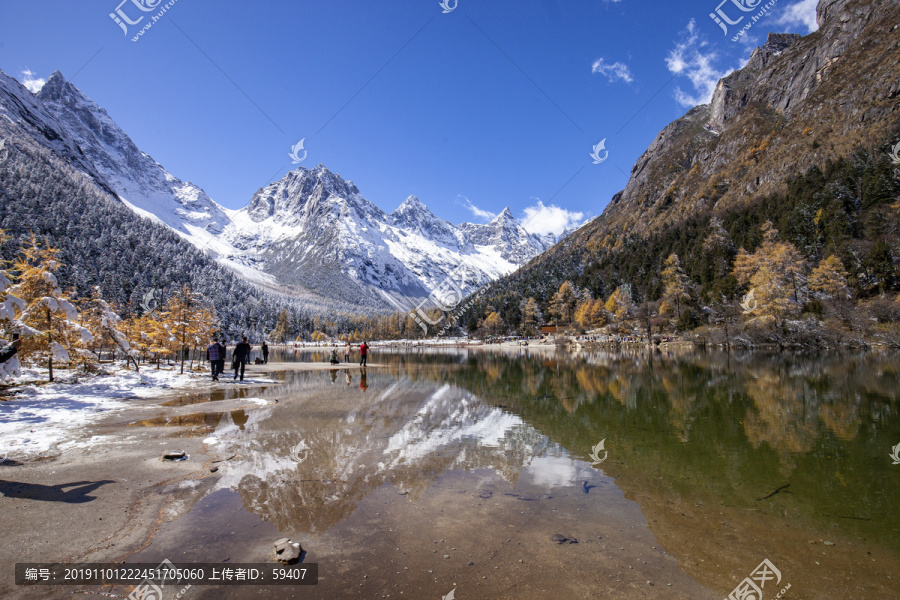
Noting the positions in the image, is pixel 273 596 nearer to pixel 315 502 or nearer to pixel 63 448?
pixel 315 502

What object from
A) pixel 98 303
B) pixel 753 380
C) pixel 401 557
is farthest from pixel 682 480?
pixel 98 303

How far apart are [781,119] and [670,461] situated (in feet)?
501

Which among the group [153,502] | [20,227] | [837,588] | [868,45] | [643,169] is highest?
[643,169]

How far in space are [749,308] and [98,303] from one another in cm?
6312

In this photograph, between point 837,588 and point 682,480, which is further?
point 682,480

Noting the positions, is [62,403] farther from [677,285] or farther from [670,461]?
[677,285]

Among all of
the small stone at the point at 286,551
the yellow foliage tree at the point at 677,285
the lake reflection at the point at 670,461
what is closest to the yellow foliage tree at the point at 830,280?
the yellow foliage tree at the point at 677,285

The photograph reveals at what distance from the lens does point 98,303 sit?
75.3ft

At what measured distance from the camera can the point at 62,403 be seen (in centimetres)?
1302

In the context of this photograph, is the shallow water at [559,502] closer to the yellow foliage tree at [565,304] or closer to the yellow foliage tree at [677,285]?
the yellow foliage tree at [677,285]

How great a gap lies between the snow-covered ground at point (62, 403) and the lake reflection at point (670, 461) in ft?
12.1

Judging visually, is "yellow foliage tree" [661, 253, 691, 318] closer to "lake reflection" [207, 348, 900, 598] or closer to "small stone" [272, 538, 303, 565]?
"lake reflection" [207, 348, 900, 598]

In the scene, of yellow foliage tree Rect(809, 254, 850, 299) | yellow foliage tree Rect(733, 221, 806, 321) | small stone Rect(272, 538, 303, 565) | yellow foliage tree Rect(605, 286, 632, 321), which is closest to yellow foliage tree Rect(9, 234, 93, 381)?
small stone Rect(272, 538, 303, 565)

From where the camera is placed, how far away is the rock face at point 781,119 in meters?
82.8
